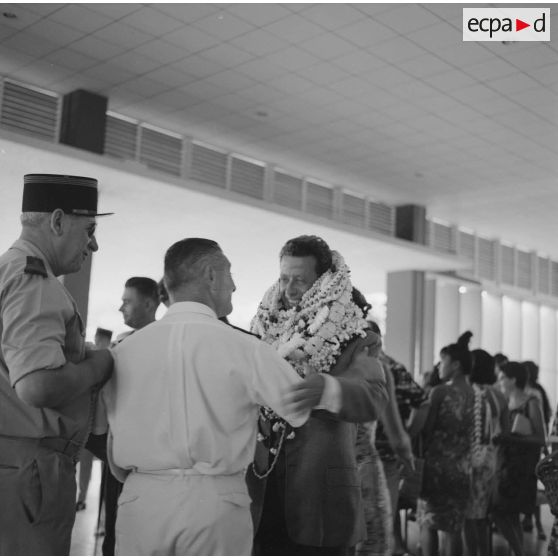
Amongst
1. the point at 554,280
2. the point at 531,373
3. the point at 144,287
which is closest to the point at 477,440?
the point at 531,373

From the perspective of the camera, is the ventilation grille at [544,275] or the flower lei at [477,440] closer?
the flower lei at [477,440]

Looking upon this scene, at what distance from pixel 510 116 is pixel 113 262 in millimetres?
7114

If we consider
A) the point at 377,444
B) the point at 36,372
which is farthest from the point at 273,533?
the point at 377,444

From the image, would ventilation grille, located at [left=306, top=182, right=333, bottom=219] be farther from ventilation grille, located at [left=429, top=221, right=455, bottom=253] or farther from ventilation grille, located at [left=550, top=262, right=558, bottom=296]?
ventilation grille, located at [left=550, top=262, right=558, bottom=296]

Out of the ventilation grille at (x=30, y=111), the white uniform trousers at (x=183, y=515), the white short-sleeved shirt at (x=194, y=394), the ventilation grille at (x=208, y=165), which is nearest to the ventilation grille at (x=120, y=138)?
the ventilation grille at (x=30, y=111)

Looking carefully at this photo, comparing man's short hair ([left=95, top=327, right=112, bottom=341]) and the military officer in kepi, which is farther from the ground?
man's short hair ([left=95, top=327, right=112, bottom=341])

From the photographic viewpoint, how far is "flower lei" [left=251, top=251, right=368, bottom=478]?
2545 mm

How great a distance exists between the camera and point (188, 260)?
202 cm

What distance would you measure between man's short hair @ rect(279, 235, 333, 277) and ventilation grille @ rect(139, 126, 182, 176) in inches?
262

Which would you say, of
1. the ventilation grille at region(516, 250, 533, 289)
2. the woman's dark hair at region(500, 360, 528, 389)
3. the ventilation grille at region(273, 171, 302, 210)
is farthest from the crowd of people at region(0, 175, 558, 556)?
the ventilation grille at region(516, 250, 533, 289)

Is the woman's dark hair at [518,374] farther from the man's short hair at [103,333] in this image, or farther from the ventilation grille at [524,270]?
the ventilation grille at [524,270]

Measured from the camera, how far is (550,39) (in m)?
6.26

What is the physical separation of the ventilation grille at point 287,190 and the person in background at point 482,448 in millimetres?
6085

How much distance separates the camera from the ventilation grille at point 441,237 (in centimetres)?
1335
